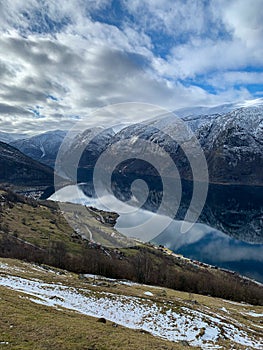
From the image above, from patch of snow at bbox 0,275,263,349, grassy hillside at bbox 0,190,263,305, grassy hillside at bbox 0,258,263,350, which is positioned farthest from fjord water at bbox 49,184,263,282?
grassy hillside at bbox 0,258,263,350

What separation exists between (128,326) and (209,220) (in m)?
161

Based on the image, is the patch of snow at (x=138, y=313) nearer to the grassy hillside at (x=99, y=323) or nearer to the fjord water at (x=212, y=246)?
the grassy hillside at (x=99, y=323)

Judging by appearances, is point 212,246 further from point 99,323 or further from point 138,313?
point 99,323

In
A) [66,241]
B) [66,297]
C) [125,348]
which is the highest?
[125,348]

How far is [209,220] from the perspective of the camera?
17512 centimetres

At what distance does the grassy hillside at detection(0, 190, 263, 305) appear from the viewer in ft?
241

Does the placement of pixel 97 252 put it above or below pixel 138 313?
below

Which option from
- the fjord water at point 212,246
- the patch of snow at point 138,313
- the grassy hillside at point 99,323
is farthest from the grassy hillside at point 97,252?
the patch of snow at point 138,313

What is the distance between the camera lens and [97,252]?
4161 inches

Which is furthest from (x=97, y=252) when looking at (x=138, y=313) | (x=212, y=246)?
(x=138, y=313)

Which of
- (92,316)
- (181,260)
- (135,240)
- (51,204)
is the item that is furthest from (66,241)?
(92,316)

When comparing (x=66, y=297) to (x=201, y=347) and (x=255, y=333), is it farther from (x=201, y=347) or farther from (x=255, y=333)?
(x=255, y=333)

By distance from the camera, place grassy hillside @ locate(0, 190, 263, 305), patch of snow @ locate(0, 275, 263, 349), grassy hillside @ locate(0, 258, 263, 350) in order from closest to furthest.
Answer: grassy hillside @ locate(0, 258, 263, 350) < patch of snow @ locate(0, 275, 263, 349) < grassy hillside @ locate(0, 190, 263, 305)

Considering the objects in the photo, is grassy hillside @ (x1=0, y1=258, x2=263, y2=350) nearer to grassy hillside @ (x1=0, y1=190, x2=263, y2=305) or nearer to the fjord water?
grassy hillside @ (x1=0, y1=190, x2=263, y2=305)
